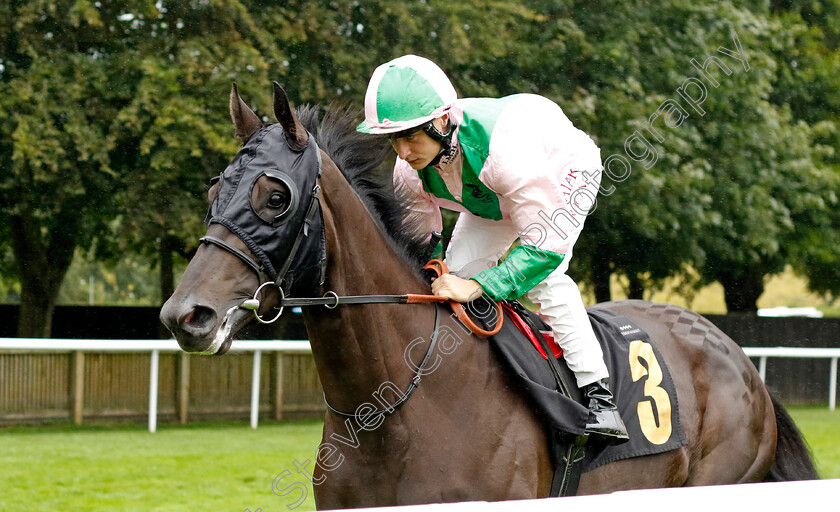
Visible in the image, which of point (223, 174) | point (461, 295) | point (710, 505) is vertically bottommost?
point (710, 505)

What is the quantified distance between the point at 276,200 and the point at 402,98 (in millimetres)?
523

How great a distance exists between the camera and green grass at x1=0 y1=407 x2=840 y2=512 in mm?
5012

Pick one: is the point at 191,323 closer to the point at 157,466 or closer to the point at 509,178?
the point at 509,178

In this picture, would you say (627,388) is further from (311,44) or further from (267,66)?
(311,44)

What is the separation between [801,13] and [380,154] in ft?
40.6

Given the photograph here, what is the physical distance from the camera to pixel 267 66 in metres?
8.23

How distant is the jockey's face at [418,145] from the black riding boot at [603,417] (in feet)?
2.94

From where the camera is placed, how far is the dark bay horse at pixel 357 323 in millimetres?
2051

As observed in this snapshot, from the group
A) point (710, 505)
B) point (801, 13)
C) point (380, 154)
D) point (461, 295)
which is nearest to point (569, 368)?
point (461, 295)

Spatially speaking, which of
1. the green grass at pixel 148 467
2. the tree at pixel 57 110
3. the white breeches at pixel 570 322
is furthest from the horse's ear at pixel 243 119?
the tree at pixel 57 110

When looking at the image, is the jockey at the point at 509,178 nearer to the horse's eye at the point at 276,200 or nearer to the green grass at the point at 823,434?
the horse's eye at the point at 276,200

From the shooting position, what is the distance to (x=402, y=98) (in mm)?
2396

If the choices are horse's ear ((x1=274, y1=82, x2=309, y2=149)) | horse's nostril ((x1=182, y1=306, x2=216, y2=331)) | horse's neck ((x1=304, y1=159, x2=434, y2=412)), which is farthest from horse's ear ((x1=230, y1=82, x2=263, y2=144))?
horse's nostril ((x1=182, y1=306, x2=216, y2=331))

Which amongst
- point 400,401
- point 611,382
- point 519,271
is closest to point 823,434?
point 611,382
